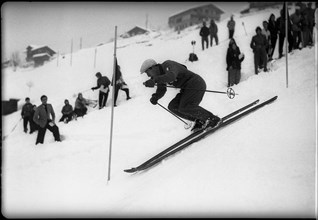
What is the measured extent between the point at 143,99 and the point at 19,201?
609 centimetres

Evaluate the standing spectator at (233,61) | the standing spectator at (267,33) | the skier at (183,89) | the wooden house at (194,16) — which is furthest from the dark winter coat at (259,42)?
the wooden house at (194,16)

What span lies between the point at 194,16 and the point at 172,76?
1830 inches

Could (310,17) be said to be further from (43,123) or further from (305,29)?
(43,123)

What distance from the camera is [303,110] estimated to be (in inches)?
210

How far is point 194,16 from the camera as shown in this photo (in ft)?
159

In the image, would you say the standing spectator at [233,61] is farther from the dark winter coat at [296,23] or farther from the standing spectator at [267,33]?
the dark winter coat at [296,23]

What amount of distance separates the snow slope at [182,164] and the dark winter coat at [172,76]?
3.59 feet

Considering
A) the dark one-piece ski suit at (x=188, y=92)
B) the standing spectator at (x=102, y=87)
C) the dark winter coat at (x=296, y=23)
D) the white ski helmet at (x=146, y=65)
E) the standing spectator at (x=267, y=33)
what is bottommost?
the dark one-piece ski suit at (x=188, y=92)

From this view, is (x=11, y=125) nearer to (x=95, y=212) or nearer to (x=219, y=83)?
(x=219, y=83)

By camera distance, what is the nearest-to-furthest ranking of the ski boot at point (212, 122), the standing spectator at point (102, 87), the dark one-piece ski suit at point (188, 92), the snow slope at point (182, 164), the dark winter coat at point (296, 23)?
the snow slope at point (182, 164), the dark one-piece ski suit at point (188, 92), the ski boot at point (212, 122), the standing spectator at point (102, 87), the dark winter coat at point (296, 23)

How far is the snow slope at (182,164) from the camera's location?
3.24m

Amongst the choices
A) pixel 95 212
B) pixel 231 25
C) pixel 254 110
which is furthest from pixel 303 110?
pixel 231 25

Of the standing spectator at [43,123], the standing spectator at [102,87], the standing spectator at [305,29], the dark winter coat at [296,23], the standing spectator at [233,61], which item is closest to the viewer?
the standing spectator at [43,123]

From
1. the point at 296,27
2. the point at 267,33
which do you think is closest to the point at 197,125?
the point at 267,33
